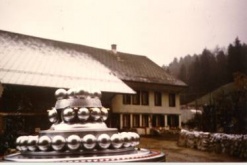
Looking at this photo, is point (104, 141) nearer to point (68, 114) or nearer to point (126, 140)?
point (126, 140)

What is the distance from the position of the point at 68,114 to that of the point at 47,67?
14.3 ft

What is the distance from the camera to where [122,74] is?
12.3 m

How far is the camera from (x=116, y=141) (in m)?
4.67

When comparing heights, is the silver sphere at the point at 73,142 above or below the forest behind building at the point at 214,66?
below

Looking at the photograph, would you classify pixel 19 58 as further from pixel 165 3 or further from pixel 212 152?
pixel 212 152

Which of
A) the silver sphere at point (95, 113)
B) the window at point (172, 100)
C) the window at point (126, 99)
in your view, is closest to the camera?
the silver sphere at point (95, 113)

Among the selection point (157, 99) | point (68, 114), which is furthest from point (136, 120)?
point (68, 114)

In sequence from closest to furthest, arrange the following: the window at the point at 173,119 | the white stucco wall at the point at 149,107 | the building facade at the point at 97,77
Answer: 1. the building facade at the point at 97,77
2. the white stucco wall at the point at 149,107
3. the window at the point at 173,119

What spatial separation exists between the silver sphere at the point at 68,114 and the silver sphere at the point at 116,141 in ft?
1.85

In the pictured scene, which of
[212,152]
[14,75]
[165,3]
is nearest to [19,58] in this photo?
[14,75]

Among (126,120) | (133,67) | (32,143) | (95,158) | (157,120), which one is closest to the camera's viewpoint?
(95,158)

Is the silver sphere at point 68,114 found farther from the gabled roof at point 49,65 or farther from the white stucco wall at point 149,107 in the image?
the white stucco wall at point 149,107

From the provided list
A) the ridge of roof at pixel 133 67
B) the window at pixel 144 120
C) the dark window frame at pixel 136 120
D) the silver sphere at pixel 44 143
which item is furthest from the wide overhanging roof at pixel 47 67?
the silver sphere at pixel 44 143

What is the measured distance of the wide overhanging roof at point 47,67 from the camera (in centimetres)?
827
